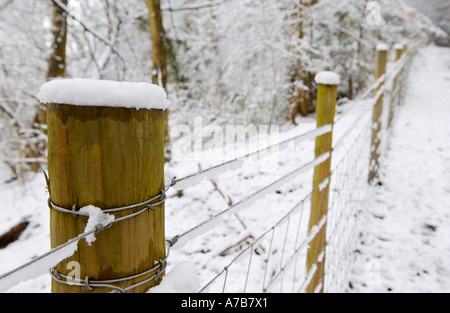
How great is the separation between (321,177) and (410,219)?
2411 millimetres

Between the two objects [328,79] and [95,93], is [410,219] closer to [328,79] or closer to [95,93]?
[328,79]

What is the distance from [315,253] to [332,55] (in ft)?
30.0

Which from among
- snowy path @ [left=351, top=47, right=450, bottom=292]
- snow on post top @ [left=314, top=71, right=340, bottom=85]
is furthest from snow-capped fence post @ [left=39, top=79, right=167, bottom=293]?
snowy path @ [left=351, top=47, right=450, bottom=292]

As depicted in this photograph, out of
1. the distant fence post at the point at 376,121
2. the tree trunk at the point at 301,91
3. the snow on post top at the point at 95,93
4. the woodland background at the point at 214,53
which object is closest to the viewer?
the snow on post top at the point at 95,93

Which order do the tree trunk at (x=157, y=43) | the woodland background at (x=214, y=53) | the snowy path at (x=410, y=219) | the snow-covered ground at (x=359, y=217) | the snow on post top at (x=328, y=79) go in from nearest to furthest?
the snow on post top at (x=328, y=79) → the snowy path at (x=410, y=219) → the snow-covered ground at (x=359, y=217) → the tree trunk at (x=157, y=43) → the woodland background at (x=214, y=53)

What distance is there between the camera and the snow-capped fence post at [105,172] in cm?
59

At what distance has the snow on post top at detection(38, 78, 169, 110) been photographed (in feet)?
1.88

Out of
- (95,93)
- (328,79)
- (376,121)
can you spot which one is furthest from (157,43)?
(95,93)

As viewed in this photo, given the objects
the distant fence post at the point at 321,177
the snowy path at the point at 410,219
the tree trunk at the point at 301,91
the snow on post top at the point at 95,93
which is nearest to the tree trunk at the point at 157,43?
the tree trunk at the point at 301,91

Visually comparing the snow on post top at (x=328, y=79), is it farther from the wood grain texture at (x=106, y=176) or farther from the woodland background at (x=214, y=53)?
the woodland background at (x=214, y=53)

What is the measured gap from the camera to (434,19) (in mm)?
28297

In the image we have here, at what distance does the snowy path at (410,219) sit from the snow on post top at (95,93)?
2.87 meters

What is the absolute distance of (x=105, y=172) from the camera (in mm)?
615
